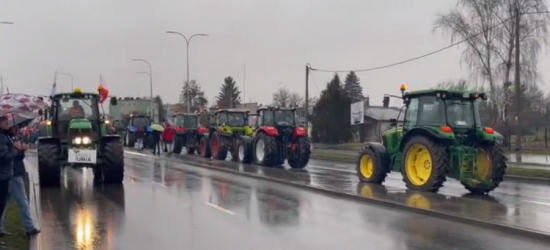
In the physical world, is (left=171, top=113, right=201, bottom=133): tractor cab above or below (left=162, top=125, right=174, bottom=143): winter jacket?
above

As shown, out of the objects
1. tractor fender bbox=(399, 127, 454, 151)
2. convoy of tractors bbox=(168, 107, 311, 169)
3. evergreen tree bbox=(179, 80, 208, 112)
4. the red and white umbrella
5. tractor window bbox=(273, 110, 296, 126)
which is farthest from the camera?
evergreen tree bbox=(179, 80, 208, 112)

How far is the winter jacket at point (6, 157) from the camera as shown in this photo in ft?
30.3

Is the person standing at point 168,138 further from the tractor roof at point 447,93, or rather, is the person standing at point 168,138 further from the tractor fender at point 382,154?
the tractor roof at point 447,93

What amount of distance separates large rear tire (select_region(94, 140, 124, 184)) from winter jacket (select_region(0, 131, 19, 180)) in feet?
26.2

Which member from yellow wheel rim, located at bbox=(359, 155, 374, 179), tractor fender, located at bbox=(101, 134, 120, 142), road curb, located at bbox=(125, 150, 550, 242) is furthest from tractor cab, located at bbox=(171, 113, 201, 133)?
road curb, located at bbox=(125, 150, 550, 242)

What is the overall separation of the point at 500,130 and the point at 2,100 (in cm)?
3591

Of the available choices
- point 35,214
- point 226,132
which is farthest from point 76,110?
point 226,132

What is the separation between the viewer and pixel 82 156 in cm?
1725

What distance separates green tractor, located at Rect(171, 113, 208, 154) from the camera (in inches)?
1394

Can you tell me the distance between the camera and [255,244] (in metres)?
9.43

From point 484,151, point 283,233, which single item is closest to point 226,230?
point 283,233

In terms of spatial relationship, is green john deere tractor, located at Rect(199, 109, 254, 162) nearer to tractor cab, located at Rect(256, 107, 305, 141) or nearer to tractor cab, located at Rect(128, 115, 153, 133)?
tractor cab, located at Rect(256, 107, 305, 141)

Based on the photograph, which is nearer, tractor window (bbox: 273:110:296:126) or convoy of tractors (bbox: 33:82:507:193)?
convoy of tractors (bbox: 33:82:507:193)

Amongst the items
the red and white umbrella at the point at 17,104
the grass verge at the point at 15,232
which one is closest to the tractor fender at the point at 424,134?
the red and white umbrella at the point at 17,104
